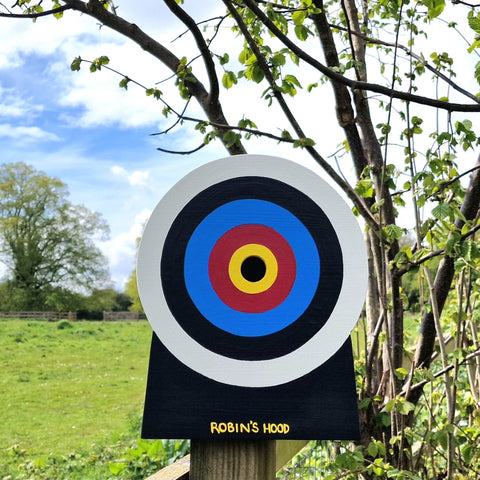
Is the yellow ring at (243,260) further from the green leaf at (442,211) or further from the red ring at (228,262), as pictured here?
the green leaf at (442,211)

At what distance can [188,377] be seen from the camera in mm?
836

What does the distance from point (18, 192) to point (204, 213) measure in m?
13.7

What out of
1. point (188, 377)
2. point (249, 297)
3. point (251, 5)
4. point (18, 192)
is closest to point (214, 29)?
point (251, 5)

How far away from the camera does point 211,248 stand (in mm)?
884

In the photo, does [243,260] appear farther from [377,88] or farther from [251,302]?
[377,88]

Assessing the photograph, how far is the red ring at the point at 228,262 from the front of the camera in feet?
2.86

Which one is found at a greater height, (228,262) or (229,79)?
(229,79)

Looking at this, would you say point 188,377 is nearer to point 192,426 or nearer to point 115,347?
point 192,426

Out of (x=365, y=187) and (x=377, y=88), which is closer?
(x=377, y=88)

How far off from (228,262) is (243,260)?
0.03m

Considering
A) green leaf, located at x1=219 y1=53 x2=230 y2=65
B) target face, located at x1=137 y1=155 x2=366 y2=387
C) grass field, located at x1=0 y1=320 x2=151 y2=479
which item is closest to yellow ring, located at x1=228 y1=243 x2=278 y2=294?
Answer: target face, located at x1=137 y1=155 x2=366 y2=387

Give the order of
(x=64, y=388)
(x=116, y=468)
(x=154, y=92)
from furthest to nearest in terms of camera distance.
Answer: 1. (x=64, y=388)
2. (x=116, y=468)
3. (x=154, y=92)

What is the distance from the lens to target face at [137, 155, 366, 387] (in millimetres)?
848

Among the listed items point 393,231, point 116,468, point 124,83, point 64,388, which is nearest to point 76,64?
point 124,83
